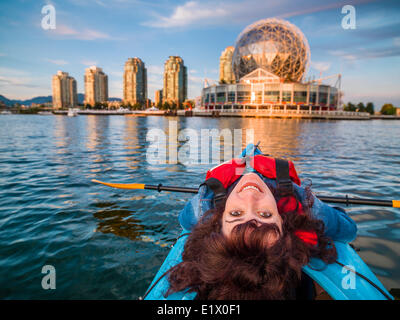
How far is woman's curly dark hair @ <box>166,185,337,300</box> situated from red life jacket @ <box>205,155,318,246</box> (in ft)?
3.36

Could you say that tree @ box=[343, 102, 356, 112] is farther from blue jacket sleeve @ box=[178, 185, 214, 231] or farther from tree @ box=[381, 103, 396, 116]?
blue jacket sleeve @ box=[178, 185, 214, 231]

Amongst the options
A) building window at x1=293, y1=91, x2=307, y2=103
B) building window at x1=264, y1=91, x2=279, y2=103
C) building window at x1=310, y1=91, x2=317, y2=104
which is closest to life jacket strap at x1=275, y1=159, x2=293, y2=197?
building window at x1=264, y1=91, x2=279, y2=103

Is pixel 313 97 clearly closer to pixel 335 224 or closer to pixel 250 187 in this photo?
pixel 335 224

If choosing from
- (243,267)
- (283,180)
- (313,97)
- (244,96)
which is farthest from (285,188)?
(313,97)

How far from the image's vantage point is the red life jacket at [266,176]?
3355mm

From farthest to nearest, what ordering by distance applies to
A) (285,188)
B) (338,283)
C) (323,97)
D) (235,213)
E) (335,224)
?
(323,97)
(285,188)
(335,224)
(235,213)
(338,283)

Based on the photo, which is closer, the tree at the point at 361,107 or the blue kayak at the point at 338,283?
the blue kayak at the point at 338,283

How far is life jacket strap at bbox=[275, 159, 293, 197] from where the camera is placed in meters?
3.43

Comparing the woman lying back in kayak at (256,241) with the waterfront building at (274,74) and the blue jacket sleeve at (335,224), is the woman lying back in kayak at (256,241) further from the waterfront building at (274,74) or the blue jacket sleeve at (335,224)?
the waterfront building at (274,74)

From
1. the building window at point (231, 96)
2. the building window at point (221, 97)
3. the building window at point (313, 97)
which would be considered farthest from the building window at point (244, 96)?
the building window at point (313, 97)

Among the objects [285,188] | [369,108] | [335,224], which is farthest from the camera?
[369,108]

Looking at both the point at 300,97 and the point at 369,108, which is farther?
the point at 369,108

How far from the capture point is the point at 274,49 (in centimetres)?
8194

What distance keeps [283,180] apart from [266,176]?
39cm
